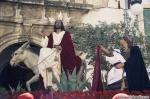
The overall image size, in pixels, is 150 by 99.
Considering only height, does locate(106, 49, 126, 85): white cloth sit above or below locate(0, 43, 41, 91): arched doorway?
above

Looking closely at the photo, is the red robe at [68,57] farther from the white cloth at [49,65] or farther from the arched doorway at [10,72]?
the arched doorway at [10,72]

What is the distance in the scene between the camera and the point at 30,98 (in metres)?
5.48

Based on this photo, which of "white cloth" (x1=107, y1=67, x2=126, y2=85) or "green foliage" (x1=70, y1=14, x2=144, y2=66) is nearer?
"white cloth" (x1=107, y1=67, x2=126, y2=85)

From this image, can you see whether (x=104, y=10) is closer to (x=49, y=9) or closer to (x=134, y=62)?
(x=49, y=9)

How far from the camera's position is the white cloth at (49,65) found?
7.99 metres

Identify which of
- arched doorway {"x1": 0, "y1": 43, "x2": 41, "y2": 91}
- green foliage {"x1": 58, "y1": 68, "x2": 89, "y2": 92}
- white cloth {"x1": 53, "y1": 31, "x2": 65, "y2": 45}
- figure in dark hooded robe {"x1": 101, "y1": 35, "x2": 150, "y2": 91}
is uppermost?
white cloth {"x1": 53, "y1": 31, "x2": 65, "y2": 45}

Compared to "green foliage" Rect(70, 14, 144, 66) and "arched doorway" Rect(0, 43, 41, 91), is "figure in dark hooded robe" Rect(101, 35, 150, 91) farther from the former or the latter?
"arched doorway" Rect(0, 43, 41, 91)

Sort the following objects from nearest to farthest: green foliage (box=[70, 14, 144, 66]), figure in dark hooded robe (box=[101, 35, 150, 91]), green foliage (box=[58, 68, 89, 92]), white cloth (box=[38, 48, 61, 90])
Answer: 1. figure in dark hooded robe (box=[101, 35, 150, 91])
2. green foliage (box=[58, 68, 89, 92])
3. white cloth (box=[38, 48, 61, 90])
4. green foliage (box=[70, 14, 144, 66])

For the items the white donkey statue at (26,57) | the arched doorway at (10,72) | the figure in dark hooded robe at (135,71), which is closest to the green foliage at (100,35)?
the arched doorway at (10,72)

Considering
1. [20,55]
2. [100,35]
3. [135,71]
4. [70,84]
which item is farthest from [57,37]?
[100,35]

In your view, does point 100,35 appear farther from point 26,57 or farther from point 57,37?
point 57,37

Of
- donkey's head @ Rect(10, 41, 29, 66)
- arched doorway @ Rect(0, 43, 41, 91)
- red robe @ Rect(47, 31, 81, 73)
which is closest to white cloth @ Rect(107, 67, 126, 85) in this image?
red robe @ Rect(47, 31, 81, 73)

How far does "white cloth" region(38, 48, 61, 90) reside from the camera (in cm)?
799

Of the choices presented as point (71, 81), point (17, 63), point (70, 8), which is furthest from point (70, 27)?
point (71, 81)
